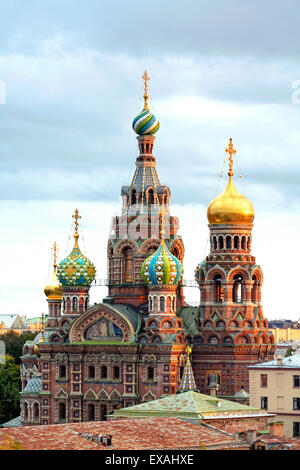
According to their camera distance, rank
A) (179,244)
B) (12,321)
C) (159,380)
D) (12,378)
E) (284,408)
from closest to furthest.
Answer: (284,408) → (159,380) → (179,244) → (12,378) → (12,321)

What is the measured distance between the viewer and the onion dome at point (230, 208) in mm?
66875

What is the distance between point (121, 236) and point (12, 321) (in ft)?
269

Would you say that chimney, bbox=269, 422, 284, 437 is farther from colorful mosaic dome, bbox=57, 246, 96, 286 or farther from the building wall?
colorful mosaic dome, bbox=57, 246, 96, 286

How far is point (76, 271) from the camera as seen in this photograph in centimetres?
6881

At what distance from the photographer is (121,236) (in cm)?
6938

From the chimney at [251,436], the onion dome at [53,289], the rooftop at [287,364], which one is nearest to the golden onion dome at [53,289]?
the onion dome at [53,289]

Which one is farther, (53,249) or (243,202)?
(53,249)

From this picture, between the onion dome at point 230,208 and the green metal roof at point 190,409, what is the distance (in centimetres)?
1500

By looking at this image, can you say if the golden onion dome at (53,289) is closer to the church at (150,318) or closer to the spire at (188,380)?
the church at (150,318)

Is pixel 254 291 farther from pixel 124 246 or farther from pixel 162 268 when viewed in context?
pixel 124 246
